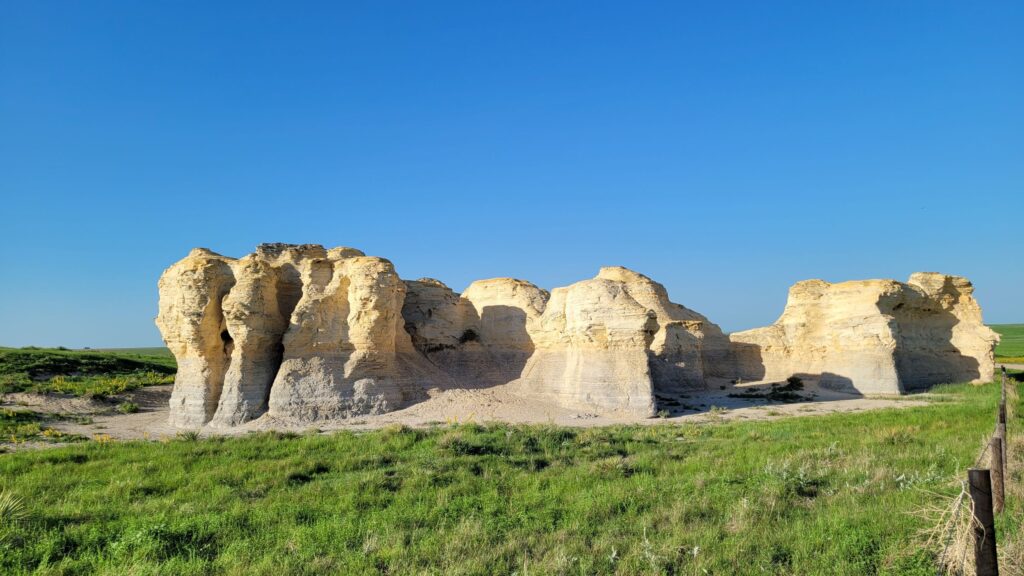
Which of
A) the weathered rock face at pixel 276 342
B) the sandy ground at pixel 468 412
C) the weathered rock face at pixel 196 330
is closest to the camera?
the sandy ground at pixel 468 412

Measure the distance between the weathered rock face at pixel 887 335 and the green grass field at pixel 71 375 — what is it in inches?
1349

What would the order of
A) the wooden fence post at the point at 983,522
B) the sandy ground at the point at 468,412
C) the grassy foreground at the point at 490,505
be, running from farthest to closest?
the sandy ground at the point at 468,412 → the grassy foreground at the point at 490,505 → the wooden fence post at the point at 983,522

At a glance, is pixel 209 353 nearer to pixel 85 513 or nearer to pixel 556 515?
pixel 85 513

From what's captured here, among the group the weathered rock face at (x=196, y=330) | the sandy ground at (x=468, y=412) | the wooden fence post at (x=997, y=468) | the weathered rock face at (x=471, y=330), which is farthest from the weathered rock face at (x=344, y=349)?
the wooden fence post at (x=997, y=468)

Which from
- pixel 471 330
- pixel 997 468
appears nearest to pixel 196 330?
pixel 471 330

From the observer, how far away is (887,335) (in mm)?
25406

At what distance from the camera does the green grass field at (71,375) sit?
25.4m

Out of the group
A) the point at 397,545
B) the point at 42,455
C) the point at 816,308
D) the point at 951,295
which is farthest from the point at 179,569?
the point at 951,295

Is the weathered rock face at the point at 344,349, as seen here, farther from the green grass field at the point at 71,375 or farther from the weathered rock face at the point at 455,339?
the green grass field at the point at 71,375

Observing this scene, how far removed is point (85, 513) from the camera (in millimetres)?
7652

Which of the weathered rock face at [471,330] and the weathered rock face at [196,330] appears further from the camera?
the weathered rock face at [471,330]

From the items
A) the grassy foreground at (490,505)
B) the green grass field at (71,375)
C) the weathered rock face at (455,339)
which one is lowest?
the grassy foreground at (490,505)

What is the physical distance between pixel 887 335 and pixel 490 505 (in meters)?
24.9

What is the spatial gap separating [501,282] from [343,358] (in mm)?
9768
